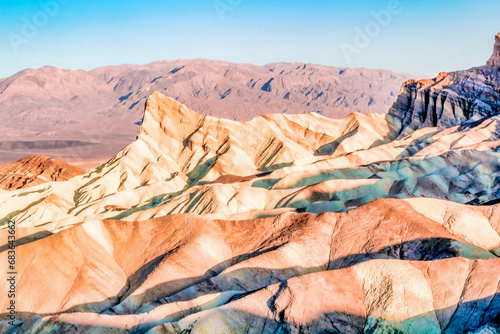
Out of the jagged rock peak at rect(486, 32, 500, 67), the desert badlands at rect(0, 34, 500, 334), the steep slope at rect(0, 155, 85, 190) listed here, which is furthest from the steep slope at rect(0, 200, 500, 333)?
the jagged rock peak at rect(486, 32, 500, 67)

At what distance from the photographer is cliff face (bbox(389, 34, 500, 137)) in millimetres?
82312

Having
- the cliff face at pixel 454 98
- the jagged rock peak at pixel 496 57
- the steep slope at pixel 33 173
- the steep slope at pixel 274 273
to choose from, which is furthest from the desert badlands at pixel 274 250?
the jagged rock peak at pixel 496 57

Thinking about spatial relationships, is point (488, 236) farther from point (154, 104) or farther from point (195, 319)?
point (154, 104)

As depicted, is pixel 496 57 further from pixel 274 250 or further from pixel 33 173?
pixel 33 173

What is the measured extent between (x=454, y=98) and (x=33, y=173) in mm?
88537

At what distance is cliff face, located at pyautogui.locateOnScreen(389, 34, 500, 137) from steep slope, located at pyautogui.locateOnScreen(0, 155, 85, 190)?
71.3 m

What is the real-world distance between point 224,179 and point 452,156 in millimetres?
33001

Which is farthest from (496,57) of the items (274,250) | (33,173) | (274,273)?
(33,173)

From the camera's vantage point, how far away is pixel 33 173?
8144 cm

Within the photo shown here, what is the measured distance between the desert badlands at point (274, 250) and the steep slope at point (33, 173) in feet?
58.0

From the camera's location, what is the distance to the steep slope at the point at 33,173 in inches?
3093

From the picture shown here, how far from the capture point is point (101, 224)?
116 ft

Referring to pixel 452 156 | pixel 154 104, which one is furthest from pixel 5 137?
pixel 452 156

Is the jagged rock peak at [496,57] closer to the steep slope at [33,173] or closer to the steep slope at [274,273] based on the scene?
the steep slope at [274,273]
